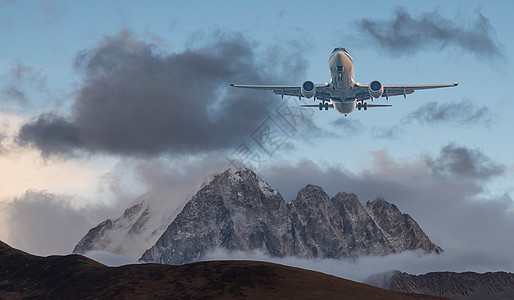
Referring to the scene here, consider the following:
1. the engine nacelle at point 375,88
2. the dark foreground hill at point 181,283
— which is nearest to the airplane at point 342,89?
the engine nacelle at point 375,88

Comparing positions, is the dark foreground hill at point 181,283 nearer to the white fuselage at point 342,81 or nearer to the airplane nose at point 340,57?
the white fuselage at point 342,81

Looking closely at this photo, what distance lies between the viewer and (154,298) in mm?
124500

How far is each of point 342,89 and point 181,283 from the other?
60.9m

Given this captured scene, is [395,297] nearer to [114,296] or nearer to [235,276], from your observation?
[235,276]

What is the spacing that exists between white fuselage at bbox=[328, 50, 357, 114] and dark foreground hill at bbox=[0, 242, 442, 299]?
46282 mm

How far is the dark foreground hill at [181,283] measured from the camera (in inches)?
4902

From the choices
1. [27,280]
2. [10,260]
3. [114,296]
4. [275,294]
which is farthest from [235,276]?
[10,260]

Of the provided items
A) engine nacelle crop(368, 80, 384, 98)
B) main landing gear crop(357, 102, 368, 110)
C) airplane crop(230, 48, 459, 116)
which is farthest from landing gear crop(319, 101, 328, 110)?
engine nacelle crop(368, 80, 384, 98)

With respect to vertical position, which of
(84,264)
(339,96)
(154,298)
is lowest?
(154,298)

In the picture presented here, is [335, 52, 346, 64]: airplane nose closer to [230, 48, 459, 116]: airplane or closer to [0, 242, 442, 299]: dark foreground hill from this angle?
[230, 48, 459, 116]: airplane

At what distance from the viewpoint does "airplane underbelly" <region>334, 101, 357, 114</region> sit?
169837 mm

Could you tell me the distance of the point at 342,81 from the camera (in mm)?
160875

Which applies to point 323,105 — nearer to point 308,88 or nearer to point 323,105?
point 323,105

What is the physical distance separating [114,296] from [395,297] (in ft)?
162
